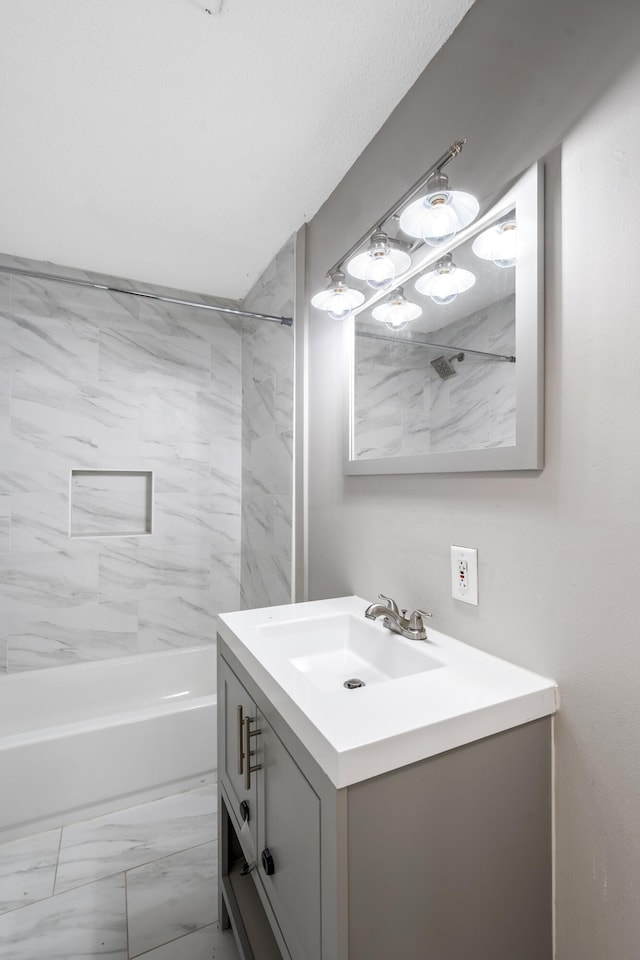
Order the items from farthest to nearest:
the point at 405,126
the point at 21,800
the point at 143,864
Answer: the point at 21,800, the point at 143,864, the point at 405,126

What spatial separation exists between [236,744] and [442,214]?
4.45 feet

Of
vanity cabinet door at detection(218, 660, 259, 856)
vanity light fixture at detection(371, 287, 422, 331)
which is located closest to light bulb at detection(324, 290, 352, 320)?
vanity light fixture at detection(371, 287, 422, 331)

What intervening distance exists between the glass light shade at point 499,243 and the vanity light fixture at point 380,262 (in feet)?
0.81

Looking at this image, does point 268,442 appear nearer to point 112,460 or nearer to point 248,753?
point 112,460

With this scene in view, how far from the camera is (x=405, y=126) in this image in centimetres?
123

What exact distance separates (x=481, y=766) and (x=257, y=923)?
864mm

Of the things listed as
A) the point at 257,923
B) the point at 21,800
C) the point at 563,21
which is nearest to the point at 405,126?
the point at 563,21

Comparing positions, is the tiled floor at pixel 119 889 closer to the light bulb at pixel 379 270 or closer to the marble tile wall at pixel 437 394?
the marble tile wall at pixel 437 394

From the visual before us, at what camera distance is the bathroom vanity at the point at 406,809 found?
63cm

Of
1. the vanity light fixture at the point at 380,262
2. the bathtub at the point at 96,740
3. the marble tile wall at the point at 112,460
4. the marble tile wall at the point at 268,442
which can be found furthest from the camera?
the marble tile wall at the point at 112,460

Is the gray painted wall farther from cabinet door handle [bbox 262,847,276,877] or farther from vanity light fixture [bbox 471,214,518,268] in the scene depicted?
cabinet door handle [bbox 262,847,276,877]

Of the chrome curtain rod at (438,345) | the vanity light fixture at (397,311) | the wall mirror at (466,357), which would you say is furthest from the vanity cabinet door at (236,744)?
the vanity light fixture at (397,311)

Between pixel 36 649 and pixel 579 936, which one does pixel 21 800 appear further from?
pixel 579 936

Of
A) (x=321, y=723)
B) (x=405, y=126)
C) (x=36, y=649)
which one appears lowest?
(x=36, y=649)
